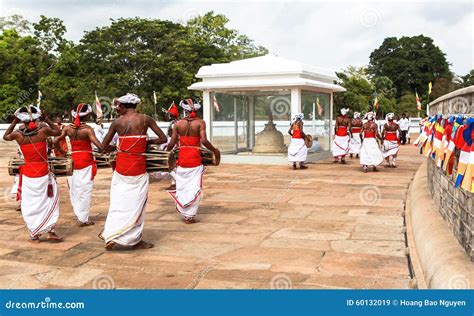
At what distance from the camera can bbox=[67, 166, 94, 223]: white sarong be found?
24.0 ft

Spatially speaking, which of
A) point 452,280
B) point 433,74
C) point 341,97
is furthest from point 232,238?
point 433,74

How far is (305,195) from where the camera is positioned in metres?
9.82

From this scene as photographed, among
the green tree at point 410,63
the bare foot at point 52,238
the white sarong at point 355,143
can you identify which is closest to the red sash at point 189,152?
the bare foot at point 52,238

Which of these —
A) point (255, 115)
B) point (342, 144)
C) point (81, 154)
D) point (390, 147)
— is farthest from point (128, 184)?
point (255, 115)

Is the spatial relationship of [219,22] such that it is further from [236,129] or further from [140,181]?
[140,181]

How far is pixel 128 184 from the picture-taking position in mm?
6023

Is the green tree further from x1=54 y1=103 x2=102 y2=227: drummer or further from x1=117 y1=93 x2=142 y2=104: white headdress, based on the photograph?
x1=117 y1=93 x2=142 y2=104: white headdress

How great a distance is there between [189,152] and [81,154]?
1503 mm

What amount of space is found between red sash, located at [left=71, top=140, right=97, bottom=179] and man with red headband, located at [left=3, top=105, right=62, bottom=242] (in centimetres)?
85

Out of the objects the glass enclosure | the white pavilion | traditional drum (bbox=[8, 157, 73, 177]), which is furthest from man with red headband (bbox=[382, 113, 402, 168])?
traditional drum (bbox=[8, 157, 73, 177])

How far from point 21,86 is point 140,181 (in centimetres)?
3348

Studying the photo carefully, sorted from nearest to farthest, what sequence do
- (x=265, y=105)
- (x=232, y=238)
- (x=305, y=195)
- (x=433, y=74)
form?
(x=232, y=238) → (x=305, y=195) → (x=265, y=105) → (x=433, y=74)

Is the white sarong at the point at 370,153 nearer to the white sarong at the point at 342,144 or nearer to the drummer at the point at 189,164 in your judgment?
the white sarong at the point at 342,144

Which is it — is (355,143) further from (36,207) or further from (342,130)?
(36,207)
